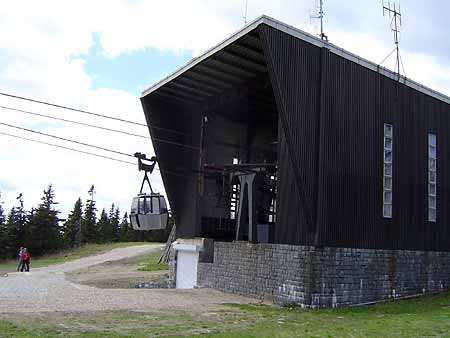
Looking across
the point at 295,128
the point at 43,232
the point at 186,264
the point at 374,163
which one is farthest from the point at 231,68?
the point at 43,232

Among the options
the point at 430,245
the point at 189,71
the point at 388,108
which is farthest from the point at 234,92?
the point at 430,245

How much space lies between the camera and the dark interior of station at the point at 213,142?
81.0 ft

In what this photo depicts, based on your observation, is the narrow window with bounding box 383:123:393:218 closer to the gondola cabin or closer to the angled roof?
the angled roof

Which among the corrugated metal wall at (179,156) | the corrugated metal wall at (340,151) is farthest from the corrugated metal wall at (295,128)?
the corrugated metal wall at (179,156)

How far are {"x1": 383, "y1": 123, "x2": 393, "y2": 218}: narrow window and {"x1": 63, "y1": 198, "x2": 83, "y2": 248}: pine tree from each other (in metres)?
50.6

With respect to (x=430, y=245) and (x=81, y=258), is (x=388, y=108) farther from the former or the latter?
(x=81, y=258)

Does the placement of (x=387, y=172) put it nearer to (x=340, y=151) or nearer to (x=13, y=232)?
(x=340, y=151)

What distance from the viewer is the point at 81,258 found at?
47500 millimetres

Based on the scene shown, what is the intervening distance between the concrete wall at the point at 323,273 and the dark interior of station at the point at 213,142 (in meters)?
3.42

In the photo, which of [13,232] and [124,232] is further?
[124,232]

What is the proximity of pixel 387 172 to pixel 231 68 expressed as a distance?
7457mm

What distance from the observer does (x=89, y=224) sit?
228 ft

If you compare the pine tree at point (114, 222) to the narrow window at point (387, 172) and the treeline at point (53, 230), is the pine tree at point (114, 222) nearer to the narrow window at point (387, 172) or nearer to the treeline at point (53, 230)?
the treeline at point (53, 230)

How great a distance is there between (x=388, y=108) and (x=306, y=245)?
21.8 ft
